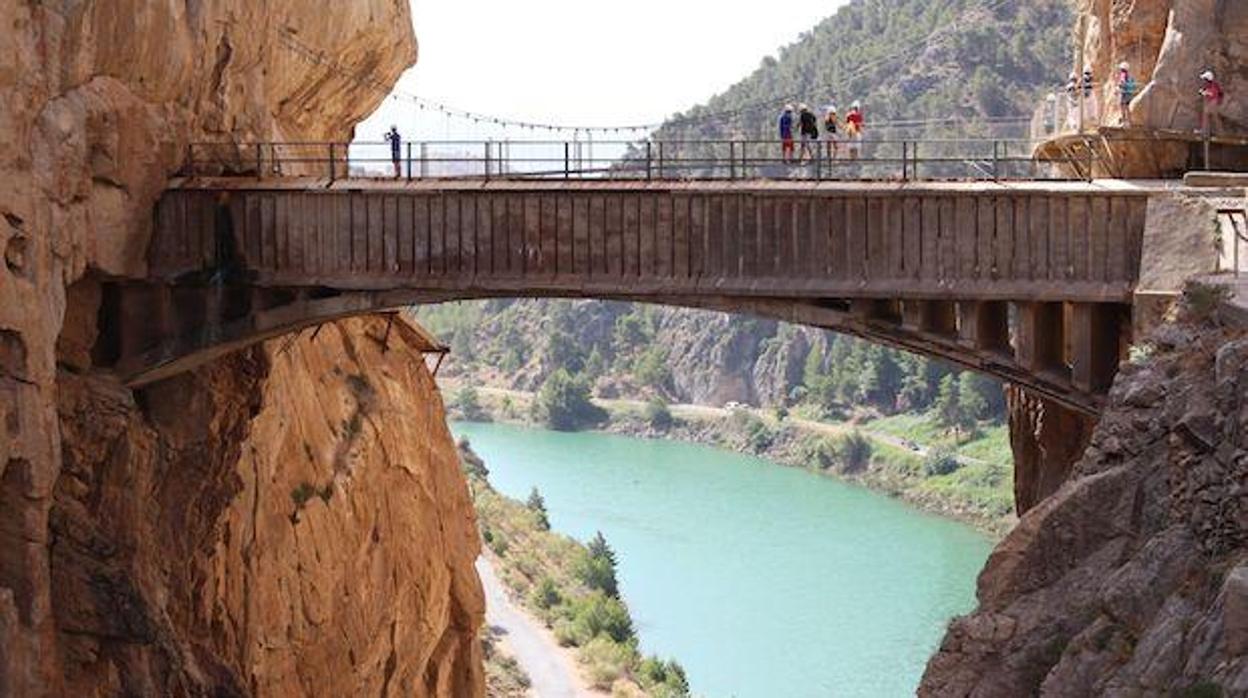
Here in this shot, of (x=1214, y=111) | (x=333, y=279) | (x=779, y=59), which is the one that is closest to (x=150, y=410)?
(x=333, y=279)

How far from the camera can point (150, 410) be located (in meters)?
23.4

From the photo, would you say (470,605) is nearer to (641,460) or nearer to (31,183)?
(31,183)

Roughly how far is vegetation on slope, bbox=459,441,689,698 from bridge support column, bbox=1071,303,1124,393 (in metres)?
32.6

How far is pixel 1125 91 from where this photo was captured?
2275 centimetres

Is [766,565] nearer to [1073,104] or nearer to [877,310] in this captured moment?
[1073,104]

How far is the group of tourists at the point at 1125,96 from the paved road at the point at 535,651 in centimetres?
2725

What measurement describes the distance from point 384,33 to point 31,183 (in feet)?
36.0

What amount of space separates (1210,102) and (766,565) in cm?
5064

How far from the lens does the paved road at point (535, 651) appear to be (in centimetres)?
5284

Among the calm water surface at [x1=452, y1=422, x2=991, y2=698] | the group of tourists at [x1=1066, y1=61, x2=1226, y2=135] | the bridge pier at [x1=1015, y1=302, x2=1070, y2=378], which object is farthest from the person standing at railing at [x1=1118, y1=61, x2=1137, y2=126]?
the calm water surface at [x1=452, y1=422, x2=991, y2=698]

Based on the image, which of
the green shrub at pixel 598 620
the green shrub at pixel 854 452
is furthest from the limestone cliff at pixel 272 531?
the green shrub at pixel 854 452

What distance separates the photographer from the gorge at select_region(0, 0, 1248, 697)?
13859mm

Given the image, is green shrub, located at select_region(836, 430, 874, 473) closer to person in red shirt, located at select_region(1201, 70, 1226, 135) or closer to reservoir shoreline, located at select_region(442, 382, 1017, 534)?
reservoir shoreline, located at select_region(442, 382, 1017, 534)

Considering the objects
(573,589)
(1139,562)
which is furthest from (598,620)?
(1139,562)
